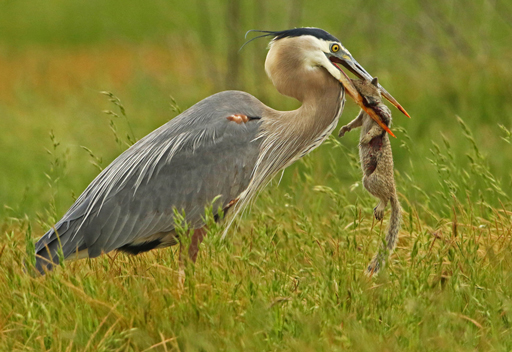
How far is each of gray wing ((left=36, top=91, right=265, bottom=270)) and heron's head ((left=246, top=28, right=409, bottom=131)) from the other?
1.32 feet

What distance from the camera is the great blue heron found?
4.43 m

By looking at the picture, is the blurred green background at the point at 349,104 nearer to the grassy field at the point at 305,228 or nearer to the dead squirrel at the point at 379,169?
the grassy field at the point at 305,228

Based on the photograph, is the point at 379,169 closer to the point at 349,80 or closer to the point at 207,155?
the point at 349,80

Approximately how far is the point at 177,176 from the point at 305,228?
1.15m

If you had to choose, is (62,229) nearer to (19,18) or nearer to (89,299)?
(89,299)

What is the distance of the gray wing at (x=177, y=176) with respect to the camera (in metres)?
4.43

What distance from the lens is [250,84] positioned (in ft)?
31.2

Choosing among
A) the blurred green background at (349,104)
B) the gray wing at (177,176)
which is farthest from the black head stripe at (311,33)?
the blurred green background at (349,104)

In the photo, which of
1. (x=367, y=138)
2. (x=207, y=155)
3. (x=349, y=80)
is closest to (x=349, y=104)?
(x=349, y=80)

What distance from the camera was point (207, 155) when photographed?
454cm

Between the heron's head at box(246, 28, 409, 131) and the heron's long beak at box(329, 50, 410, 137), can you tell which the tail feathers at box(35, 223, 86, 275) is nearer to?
the heron's head at box(246, 28, 409, 131)

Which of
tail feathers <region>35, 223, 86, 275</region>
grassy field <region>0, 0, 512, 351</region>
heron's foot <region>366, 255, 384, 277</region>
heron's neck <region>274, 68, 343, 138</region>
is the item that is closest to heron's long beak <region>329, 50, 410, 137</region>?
heron's neck <region>274, 68, 343, 138</region>

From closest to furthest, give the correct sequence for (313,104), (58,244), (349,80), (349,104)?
(58,244) < (349,80) < (313,104) < (349,104)

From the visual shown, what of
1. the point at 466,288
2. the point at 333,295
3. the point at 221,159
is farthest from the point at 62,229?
the point at 466,288
